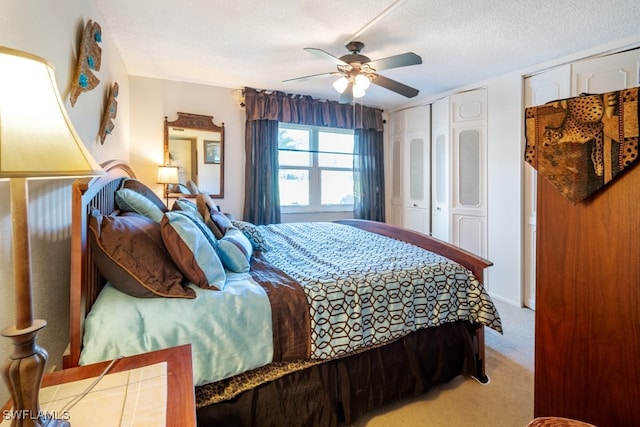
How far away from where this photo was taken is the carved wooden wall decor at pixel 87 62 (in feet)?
5.01

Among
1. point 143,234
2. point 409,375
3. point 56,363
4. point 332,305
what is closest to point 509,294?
point 409,375

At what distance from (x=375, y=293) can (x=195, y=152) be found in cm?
293

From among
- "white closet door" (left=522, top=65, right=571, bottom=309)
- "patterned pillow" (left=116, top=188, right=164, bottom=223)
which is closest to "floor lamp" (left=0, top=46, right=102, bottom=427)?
"patterned pillow" (left=116, top=188, right=164, bottom=223)

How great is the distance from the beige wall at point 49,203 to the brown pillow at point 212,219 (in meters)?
0.85

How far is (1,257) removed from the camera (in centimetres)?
89

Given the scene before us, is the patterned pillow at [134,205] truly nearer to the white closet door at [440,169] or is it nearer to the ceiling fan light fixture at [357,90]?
the ceiling fan light fixture at [357,90]

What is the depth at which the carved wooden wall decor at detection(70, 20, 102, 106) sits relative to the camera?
153 centimetres

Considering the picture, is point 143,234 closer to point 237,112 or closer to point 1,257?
point 1,257

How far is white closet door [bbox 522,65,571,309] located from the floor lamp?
11.7 feet

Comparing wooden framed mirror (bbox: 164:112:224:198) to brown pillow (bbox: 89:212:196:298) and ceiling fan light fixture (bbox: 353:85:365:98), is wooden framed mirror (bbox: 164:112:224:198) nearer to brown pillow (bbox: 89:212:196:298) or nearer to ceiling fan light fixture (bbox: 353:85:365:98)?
ceiling fan light fixture (bbox: 353:85:365:98)

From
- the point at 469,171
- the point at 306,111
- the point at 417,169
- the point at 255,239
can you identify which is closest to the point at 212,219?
the point at 255,239

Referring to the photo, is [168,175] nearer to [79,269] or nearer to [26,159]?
[79,269]

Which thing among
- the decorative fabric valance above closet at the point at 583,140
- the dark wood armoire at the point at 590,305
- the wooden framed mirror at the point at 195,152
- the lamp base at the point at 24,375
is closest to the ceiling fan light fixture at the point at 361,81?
the decorative fabric valance above closet at the point at 583,140

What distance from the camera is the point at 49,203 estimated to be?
121 cm
